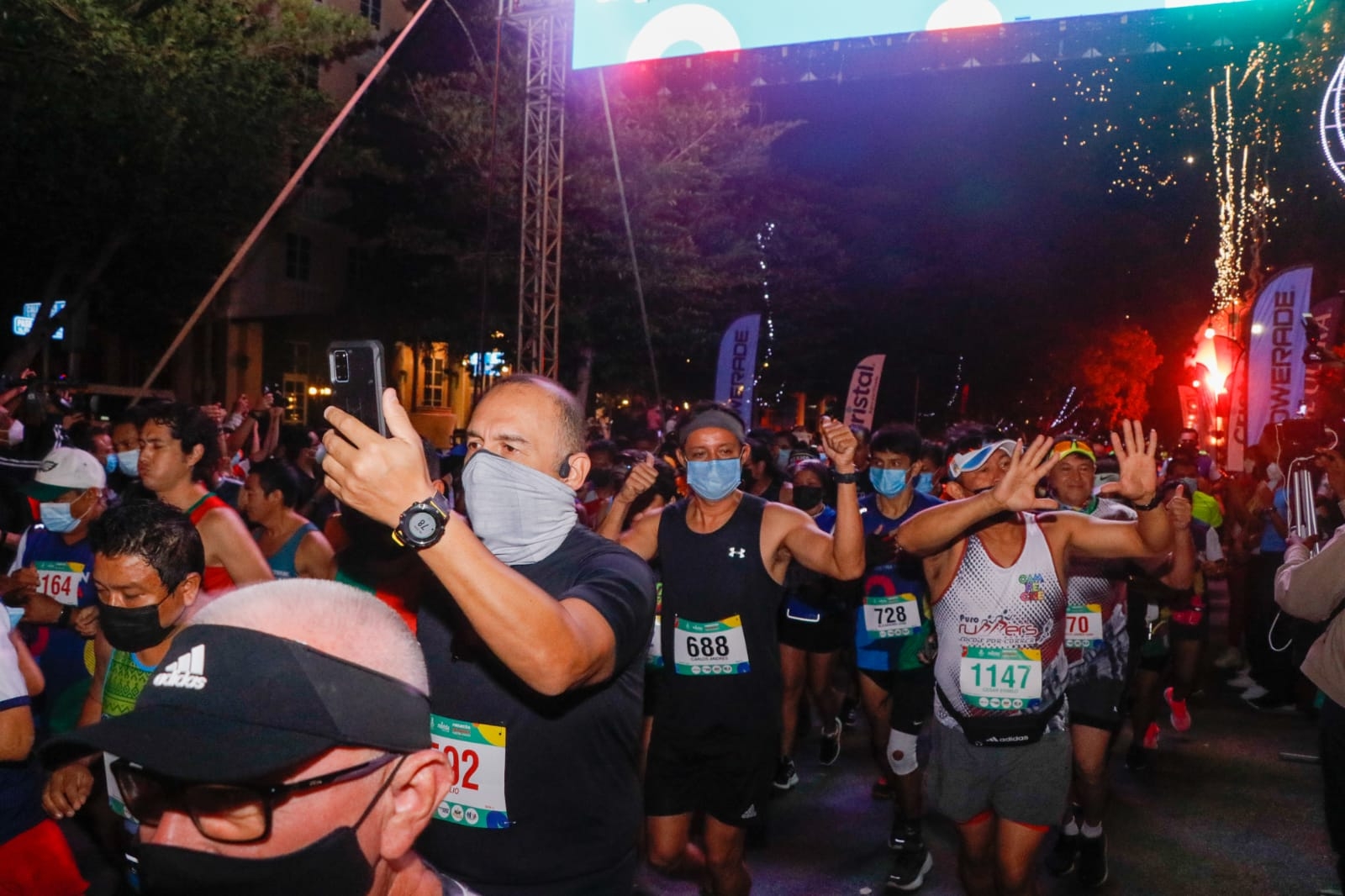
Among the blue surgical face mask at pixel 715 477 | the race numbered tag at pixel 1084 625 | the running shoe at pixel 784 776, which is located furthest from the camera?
the running shoe at pixel 784 776

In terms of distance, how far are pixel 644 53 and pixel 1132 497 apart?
33.0ft

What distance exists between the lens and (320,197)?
1188 inches

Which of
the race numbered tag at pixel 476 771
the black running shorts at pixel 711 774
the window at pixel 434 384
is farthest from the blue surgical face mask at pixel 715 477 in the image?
the window at pixel 434 384

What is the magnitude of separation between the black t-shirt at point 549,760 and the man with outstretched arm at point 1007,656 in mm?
2113

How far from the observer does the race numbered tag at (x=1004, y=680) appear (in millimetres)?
4320

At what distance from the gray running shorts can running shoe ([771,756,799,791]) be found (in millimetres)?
2669

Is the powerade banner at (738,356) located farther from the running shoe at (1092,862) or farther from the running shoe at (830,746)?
the running shoe at (1092,862)

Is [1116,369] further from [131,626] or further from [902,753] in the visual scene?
[131,626]

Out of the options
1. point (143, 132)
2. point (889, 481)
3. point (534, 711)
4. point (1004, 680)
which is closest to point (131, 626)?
point (534, 711)

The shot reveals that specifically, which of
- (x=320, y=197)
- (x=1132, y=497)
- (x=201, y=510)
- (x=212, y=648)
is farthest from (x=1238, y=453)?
(x=320, y=197)

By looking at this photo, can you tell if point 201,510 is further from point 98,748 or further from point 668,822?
point 98,748

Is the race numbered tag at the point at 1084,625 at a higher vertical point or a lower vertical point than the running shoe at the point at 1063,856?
higher

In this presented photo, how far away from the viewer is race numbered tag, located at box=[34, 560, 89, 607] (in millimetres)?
4996

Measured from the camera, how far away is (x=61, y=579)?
5.04 metres
